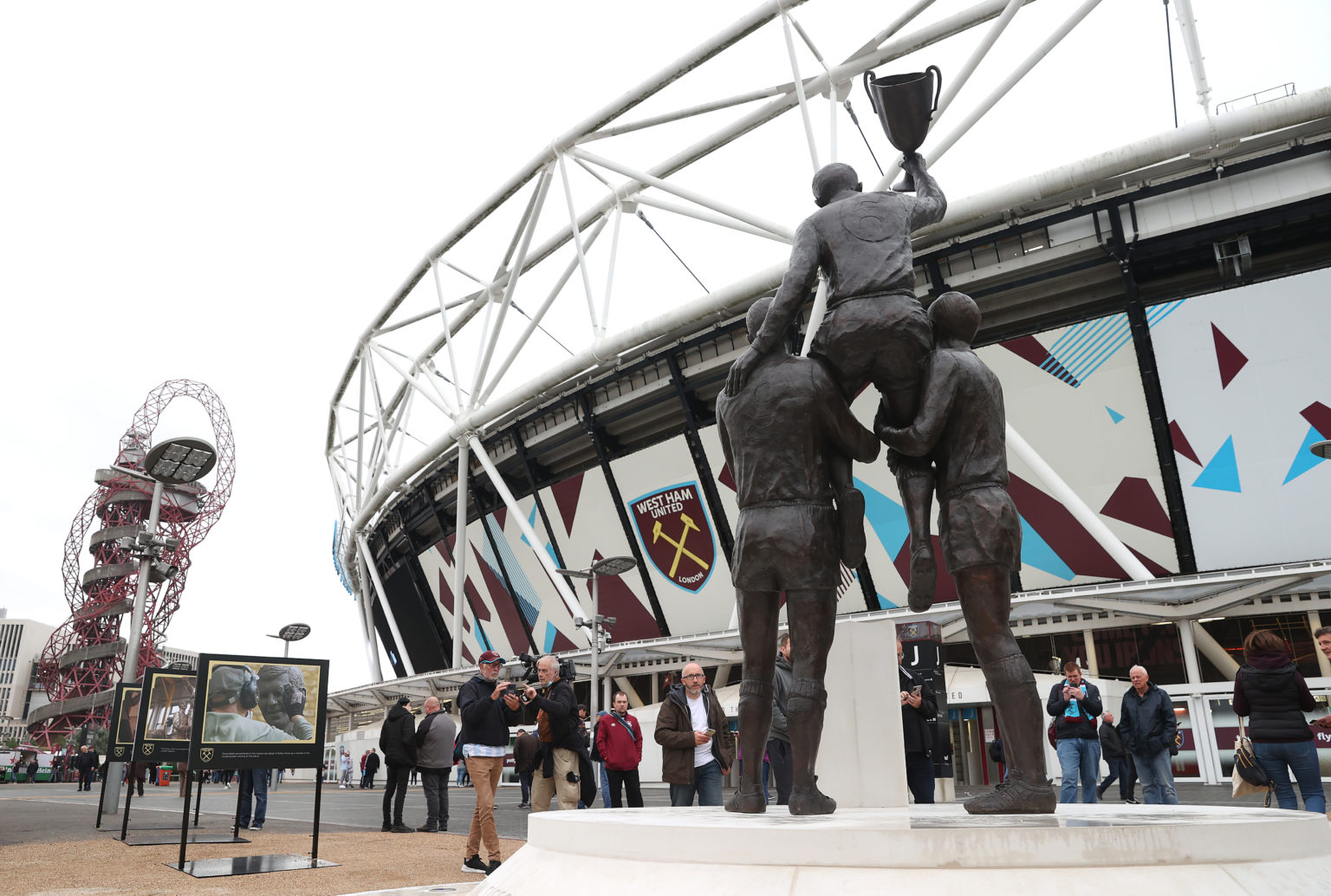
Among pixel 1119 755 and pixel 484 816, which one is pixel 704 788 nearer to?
pixel 484 816

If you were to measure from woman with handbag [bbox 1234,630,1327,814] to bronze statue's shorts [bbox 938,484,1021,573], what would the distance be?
356 centimetres

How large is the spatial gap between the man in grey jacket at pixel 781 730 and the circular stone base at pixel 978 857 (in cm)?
306

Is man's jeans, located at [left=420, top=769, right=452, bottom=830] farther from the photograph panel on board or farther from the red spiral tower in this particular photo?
the red spiral tower

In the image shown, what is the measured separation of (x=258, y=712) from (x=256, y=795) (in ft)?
11.5

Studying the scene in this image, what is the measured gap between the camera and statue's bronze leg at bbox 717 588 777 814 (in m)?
4.25

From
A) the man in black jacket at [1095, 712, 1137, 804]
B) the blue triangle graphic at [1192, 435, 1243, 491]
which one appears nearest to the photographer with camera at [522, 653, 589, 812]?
the man in black jacket at [1095, 712, 1137, 804]

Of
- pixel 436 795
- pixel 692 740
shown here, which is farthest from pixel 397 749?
pixel 692 740

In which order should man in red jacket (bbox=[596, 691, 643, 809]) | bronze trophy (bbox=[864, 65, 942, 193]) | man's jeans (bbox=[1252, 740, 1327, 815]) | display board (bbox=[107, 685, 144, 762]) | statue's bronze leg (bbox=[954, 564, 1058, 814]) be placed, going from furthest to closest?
display board (bbox=[107, 685, 144, 762]), man in red jacket (bbox=[596, 691, 643, 809]), man's jeans (bbox=[1252, 740, 1327, 815]), bronze trophy (bbox=[864, 65, 942, 193]), statue's bronze leg (bbox=[954, 564, 1058, 814])

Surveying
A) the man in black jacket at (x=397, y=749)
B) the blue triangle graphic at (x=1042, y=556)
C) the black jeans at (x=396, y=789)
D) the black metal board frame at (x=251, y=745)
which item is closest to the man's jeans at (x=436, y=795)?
the black jeans at (x=396, y=789)

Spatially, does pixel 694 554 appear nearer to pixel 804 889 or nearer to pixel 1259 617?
pixel 1259 617

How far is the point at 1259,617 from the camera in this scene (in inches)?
667

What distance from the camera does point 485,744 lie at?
7.45 meters

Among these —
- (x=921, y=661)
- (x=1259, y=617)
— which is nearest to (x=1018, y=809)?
(x=921, y=661)

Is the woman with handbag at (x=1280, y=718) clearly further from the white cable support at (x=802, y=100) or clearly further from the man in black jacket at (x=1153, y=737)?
the white cable support at (x=802, y=100)
